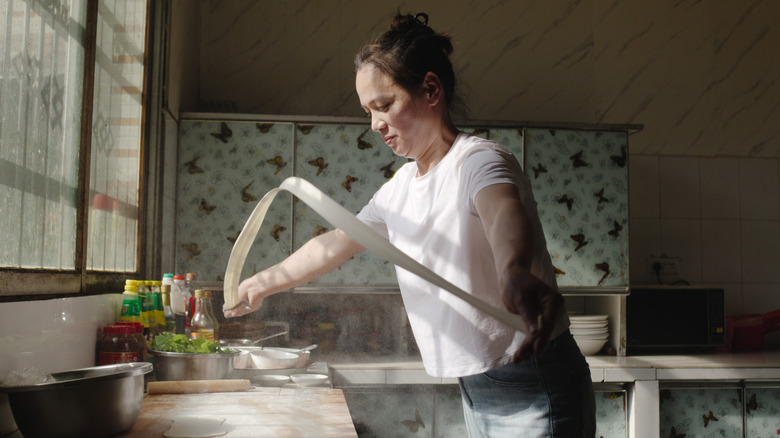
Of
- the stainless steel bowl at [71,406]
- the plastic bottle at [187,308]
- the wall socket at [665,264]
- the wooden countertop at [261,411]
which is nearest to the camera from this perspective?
the stainless steel bowl at [71,406]

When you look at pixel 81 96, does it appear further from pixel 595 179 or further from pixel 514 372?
pixel 595 179

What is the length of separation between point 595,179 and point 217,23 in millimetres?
1880

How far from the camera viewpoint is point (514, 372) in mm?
1082

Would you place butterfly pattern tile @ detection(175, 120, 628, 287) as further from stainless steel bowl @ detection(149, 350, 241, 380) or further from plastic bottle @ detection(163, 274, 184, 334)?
stainless steel bowl @ detection(149, 350, 241, 380)

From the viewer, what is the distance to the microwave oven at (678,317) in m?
2.78

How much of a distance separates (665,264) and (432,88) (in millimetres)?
2418

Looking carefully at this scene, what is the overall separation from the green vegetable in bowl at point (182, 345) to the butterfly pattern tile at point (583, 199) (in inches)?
61.6

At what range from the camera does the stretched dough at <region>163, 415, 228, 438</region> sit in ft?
3.61

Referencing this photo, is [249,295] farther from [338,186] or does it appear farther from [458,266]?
[338,186]

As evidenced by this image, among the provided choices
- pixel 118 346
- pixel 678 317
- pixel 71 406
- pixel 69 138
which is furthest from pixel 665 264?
pixel 71 406

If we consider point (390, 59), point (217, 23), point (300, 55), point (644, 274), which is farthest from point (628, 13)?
point (390, 59)

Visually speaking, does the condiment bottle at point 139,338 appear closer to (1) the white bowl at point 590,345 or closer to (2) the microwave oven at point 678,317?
(1) the white bowl at point 590,345

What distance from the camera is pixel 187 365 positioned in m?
1.60

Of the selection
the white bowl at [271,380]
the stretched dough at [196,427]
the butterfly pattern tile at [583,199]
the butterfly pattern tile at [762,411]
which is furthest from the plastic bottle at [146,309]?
the butterfly pattern tile at [762,411]
